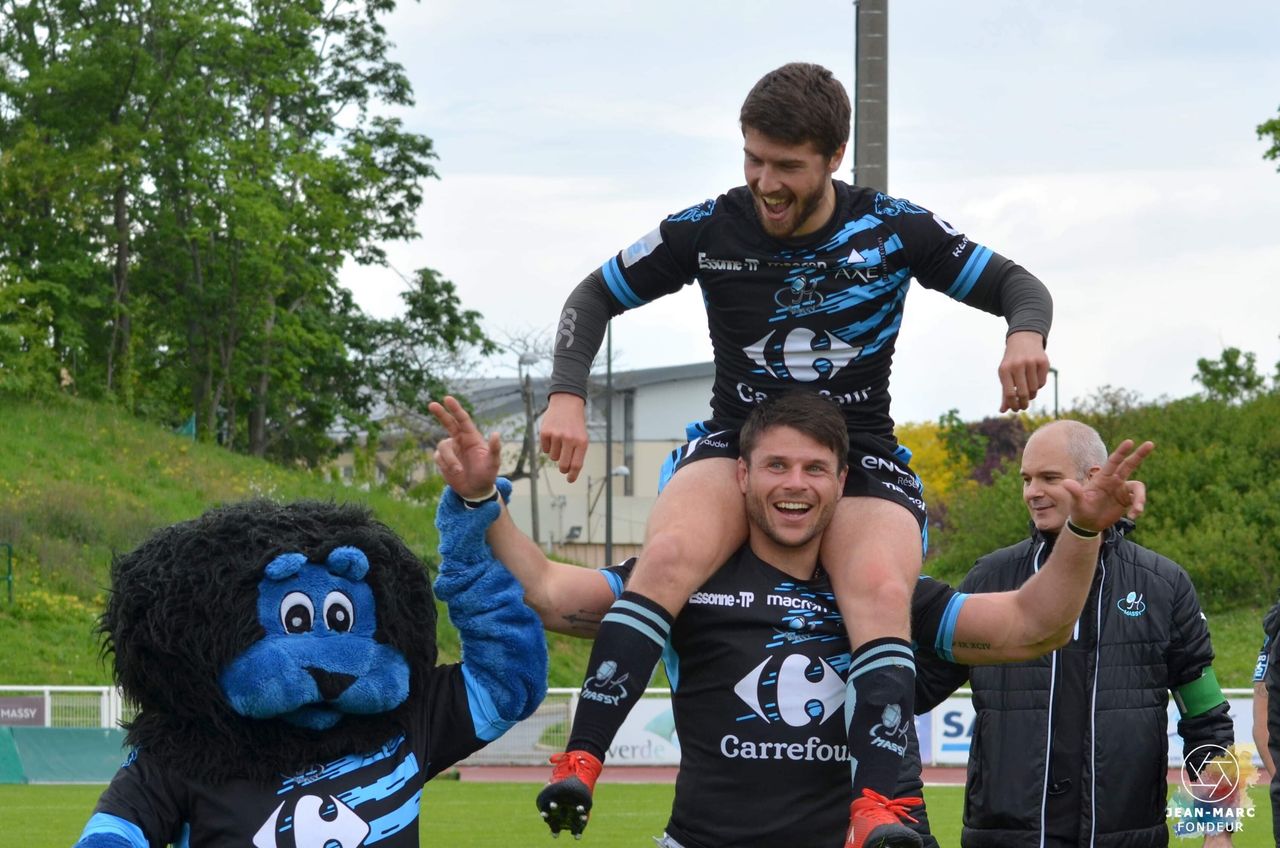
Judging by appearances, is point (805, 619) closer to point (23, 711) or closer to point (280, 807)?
point (280, 807)

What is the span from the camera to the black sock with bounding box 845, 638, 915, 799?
3924 millimetres

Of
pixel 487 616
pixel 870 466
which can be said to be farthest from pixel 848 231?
pixel 487 616

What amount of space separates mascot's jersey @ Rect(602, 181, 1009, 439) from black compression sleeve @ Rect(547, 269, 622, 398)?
56 millimetres

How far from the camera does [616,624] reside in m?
4.07

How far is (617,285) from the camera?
4.53 meters

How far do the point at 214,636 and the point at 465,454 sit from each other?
75 cm

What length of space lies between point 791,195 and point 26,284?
3466 cm

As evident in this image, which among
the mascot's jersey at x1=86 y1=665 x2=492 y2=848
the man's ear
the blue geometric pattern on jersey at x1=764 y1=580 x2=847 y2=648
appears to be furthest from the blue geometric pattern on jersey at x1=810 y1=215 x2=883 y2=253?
the mascot's jersey at x1=86 y1=665 x2=492 y2=848

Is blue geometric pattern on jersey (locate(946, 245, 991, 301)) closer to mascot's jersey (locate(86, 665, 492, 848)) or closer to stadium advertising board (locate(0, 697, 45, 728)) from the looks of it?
mascot's jersey (locate(86, 665, 492, 848))

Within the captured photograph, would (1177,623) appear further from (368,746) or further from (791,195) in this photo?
(368,746)

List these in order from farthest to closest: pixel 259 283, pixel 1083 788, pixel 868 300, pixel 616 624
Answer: pixel 259 283
pixel 1083 788
pixel 868 300
pixel 616 624

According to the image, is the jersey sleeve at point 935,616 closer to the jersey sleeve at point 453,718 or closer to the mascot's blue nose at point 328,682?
the jersey sleeve at point 453,718

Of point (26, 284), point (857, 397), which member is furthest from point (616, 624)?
point (26, 284)

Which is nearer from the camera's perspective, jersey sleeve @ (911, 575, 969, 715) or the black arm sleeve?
the black arm sleeve
